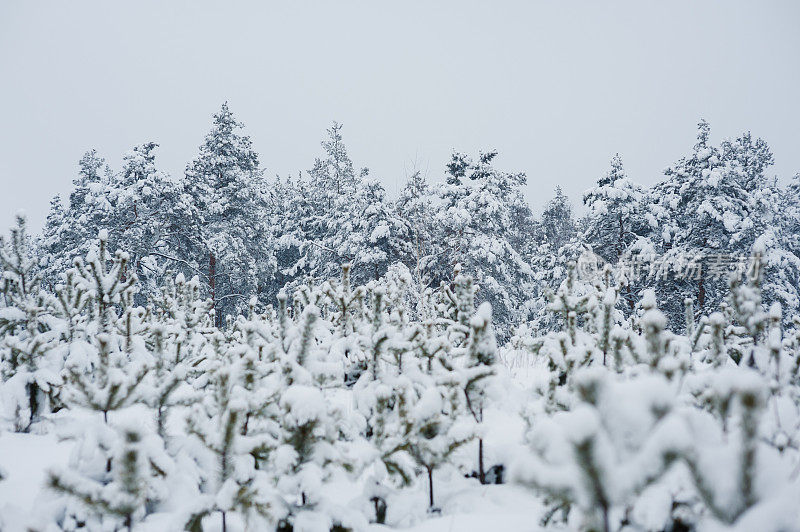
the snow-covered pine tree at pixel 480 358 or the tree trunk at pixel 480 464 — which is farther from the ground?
the snow-covered pine tree at pixel 480 358

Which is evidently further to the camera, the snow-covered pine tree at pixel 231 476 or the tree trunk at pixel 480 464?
the tree trunk at pixel 480 464

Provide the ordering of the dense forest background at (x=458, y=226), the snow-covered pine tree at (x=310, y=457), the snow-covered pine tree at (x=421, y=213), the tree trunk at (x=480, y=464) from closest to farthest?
the snow-covered pine tree at (x=310, y=457) → the tree trunk at (x=480, y=464) → the snow-covered pine tree at (x=421, y=213) → the dense forest background at (x=458, y=226)

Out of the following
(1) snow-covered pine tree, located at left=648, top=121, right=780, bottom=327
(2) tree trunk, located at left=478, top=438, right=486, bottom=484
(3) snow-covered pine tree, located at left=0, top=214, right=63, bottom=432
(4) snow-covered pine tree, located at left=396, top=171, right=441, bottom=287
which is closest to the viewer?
(2) tree trunk, located at left=478, top=438, right=486, bottom=484

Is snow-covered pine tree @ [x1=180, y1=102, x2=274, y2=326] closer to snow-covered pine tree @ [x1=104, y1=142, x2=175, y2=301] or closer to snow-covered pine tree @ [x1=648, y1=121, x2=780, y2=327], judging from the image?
snow-covered pine tree @ [x1=104, y1=142, x2=175, y2=301]

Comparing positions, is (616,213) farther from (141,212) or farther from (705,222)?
(141,212)

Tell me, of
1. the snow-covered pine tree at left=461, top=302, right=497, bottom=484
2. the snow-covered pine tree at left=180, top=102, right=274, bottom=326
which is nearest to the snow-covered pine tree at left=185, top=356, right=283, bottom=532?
the snow-covered pine tree at left=461, top=302, right=497, bottom=484

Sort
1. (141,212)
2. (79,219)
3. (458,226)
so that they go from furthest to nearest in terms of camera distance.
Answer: (79,219)
(141,212)
(458,226)

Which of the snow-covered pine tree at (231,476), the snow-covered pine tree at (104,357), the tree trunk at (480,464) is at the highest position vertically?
the snow-covered pine tree at (104,357)

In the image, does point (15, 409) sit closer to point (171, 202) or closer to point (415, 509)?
point (415, 509)

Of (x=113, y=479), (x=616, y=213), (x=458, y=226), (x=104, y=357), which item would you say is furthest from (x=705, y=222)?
(x=113, y=479)

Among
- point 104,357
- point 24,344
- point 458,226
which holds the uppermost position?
point 458,226

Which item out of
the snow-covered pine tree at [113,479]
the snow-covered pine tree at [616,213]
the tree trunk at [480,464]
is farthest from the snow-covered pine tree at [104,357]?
the snow-covered pine tree at [616,213]

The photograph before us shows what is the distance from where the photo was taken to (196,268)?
23.3m

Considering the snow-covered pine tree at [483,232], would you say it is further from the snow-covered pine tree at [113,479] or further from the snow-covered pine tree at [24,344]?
the snow-covered pine tree at [113,479]
